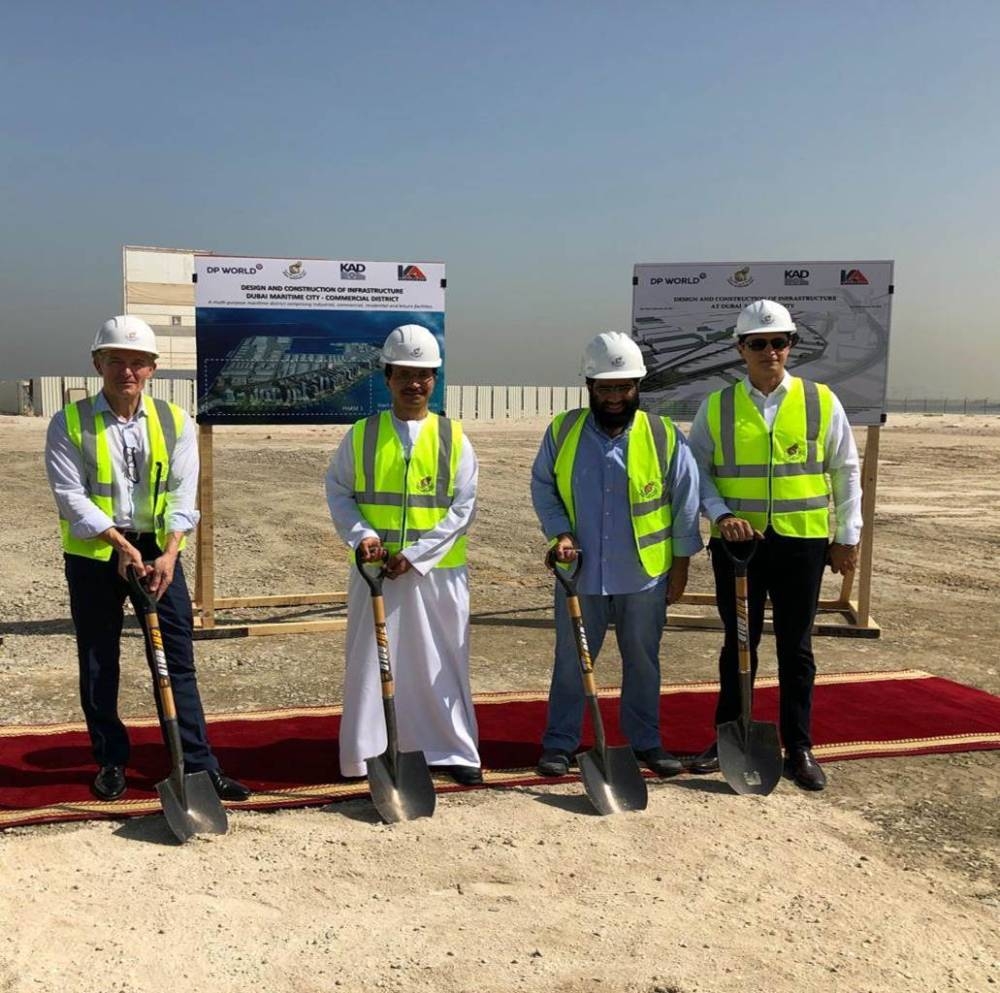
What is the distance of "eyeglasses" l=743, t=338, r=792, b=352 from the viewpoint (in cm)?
438

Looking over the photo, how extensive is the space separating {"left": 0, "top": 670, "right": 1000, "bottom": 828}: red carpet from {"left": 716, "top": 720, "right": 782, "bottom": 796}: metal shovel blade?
0.58 meters

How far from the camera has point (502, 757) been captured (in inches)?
188

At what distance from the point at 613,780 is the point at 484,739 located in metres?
1.04

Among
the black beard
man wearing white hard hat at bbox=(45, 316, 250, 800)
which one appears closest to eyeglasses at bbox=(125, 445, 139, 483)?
man wearing white hard hat at bbox=(45, 316, 250, 800)

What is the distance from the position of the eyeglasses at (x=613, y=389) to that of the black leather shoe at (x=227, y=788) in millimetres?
2317

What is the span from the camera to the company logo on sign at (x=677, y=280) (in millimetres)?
7574

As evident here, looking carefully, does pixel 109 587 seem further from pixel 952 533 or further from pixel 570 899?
pixel 952 533

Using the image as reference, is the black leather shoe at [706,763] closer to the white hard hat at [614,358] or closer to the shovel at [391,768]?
the shovel at [391,768]

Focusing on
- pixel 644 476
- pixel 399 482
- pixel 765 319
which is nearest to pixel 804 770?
pixel 644 476

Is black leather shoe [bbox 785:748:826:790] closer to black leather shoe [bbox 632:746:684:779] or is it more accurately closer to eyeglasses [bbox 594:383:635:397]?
black leather shoe [bbox 632:746:684:779]

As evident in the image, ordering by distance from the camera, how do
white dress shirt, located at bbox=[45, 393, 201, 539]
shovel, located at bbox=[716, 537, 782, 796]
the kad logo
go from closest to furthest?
white dress shirt, located at bbox=[45, 393, 201, 539]
shovel, located at bbox=[716, 537, 782, 796]
the kad logo

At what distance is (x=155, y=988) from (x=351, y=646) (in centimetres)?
175

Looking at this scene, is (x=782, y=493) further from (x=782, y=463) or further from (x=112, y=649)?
(x=112, y=649)

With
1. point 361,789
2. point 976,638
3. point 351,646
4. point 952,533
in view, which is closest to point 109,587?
point 351,646
